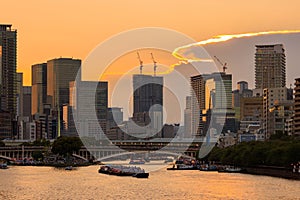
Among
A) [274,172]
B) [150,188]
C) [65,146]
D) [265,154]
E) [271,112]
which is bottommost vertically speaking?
[150,188]

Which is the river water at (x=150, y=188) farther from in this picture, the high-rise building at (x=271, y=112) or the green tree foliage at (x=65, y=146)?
the high-rise building at (x=271, y=112)

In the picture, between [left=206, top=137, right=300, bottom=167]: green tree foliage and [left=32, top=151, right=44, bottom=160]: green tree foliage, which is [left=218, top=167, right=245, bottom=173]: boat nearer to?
[left=206, top=137, right=300, bottom=167]: green tree foliage

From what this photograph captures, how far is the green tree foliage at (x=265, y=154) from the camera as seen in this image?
316ft

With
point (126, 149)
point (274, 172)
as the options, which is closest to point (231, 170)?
point (274, 172)

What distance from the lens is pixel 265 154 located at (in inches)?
4181

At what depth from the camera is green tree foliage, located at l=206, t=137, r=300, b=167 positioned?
96438mm

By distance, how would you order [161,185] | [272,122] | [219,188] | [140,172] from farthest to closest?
[272,122] < [140,172] < [161,185] < [219,188]

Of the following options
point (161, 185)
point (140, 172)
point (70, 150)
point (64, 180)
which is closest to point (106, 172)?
point (140, 172)

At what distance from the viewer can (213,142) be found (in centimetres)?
17788

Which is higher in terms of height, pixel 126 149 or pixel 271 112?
pixel 271 112

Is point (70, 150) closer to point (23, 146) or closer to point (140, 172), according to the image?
point (23, 146)

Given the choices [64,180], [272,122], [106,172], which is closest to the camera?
[64,180]

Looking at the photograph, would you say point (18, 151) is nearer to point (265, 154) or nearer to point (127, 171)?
point (127, 171)

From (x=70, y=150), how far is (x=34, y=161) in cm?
684
